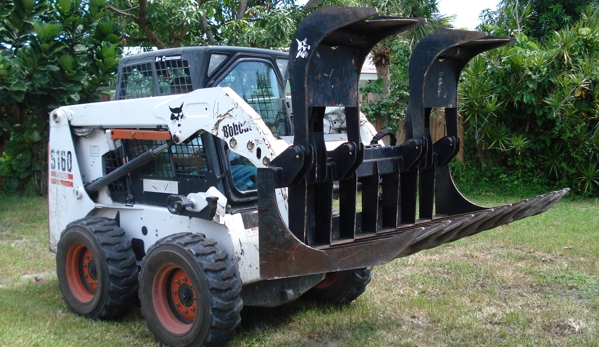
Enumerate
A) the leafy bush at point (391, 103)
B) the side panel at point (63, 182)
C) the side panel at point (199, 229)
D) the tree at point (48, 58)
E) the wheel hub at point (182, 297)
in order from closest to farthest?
the side panel at point (199, 229) < the wheel hub at point (182, 297) < the side panel at point (63, 182) < the tree at point (48, 58) < the leafy bush at point (391, 103)

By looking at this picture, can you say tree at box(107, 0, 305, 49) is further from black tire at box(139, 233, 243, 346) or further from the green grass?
black tire at box(139, 233, 243, 346)

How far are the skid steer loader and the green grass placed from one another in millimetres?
325

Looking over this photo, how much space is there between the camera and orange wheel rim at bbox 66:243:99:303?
18.3 feet

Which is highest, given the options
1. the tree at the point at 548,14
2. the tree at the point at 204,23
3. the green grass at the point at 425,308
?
the tree at the point at 548,14

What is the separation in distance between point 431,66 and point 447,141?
2.04 feet

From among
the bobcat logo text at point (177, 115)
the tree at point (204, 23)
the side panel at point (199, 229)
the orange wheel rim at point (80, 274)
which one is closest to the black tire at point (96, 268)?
the orange wheel rim at point (80, 274)

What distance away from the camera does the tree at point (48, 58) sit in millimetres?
10883

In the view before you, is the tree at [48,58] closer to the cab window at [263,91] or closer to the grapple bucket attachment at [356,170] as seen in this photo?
the cab window at [263,91]

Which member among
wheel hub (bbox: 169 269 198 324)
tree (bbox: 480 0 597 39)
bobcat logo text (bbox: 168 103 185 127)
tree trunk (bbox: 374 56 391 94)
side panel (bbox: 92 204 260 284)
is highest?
tree (bbox: 480 0 597 39)

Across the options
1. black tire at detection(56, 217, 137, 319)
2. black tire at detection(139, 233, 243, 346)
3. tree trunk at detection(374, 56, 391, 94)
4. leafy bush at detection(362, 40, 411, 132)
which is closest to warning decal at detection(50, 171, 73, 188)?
black tire at detection(56, 217, 137, 319)

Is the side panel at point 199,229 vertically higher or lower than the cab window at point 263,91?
lower

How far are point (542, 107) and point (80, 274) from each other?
9622 millimetres

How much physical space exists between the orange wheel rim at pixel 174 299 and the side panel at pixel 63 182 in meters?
1.41

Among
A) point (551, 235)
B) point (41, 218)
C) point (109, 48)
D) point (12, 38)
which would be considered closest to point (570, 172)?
point (551, 235)
